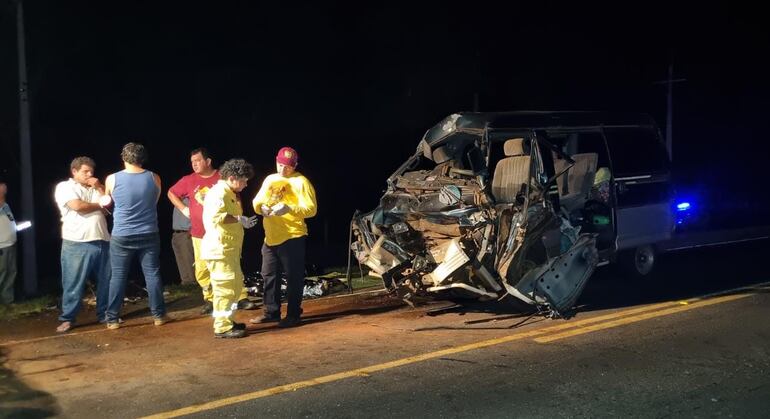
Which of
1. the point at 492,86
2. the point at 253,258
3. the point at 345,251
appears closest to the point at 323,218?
the point at 345,251

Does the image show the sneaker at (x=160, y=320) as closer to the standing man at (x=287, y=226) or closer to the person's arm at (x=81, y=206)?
the standing man at (x=287, y=226)

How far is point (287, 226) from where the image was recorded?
732 cm

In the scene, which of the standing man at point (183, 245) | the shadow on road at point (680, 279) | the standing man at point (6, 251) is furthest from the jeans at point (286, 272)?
the standing man at point (6, 251)

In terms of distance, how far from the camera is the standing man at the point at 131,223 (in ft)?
23.6

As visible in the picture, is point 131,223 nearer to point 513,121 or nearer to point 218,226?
point 218,226

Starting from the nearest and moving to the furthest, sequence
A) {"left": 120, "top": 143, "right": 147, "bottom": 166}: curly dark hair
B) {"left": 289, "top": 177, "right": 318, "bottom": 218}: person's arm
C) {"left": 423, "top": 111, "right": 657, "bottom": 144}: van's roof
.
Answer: {"left": 120, "top": 143, "right": 147, "bottom": 166}: curly dark hair
{"left": 289, "top": 177, "right": 318, "bottom": 218}: person's arm
{"left": 423, "top": 111, "right": 657, "bottom": 144}: van's roof

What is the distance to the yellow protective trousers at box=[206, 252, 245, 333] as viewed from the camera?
6.75 meters

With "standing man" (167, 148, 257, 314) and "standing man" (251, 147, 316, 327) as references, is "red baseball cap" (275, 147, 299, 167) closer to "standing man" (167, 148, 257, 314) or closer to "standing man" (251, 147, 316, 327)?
"standing man" (251, 147, 316, 327)

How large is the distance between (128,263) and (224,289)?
1.21 meters

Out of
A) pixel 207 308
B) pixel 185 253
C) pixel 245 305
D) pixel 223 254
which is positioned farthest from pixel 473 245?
pixel 185 253

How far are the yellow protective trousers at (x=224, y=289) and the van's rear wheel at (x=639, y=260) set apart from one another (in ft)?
18.4

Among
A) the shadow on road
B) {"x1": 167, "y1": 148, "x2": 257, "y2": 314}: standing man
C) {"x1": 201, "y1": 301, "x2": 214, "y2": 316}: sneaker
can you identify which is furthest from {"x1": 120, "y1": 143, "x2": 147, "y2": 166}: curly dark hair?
the shadow on road

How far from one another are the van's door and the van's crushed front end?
182cm

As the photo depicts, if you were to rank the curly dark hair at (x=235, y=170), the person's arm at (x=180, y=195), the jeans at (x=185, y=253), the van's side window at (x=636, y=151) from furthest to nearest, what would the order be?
the van's side window at (x=636, y=151) < the jeans at (x=185, y=253) < the person's arm at (x=180, y=195) < the curly dark hair at (x=235, y=170)
